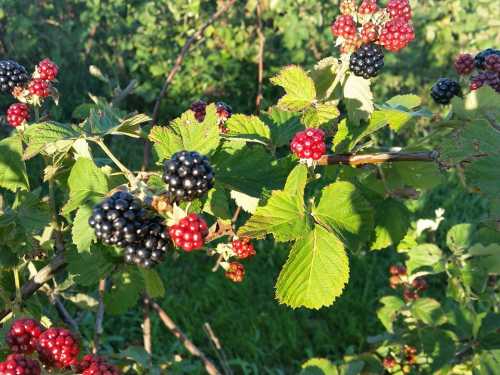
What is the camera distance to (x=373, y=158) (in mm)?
1603

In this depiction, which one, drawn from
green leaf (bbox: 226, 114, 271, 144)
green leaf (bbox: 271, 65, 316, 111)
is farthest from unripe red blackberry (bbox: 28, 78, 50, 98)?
green leaf (bbox: 271, 65, 316, 111)

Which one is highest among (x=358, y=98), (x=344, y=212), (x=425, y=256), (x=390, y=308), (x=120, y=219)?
(x=358, y=98)

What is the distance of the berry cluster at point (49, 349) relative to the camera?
126 cm

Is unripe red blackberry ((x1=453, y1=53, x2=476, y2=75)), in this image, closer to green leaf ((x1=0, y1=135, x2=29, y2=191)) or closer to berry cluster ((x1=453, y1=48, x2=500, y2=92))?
berry cluster ((x1=453, y1=48, x2=500, y2=92))

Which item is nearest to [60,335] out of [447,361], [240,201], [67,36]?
[240,201]

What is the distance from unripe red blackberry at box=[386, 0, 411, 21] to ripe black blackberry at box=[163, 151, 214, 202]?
2.45 feet

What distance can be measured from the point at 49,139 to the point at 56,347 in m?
0.47

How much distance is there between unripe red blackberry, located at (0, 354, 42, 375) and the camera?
1165 millimetres

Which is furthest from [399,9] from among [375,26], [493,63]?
[493,63]

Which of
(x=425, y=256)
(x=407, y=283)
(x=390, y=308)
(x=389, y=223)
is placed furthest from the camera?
(x=407, y=283)

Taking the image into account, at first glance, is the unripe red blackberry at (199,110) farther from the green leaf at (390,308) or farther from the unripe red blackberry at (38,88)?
the green leaf at (390,308)

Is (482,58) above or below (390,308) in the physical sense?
above

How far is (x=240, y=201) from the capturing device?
5.04 ft

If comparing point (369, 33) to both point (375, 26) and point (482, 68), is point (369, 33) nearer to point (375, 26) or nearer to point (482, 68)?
point (375, 26)
